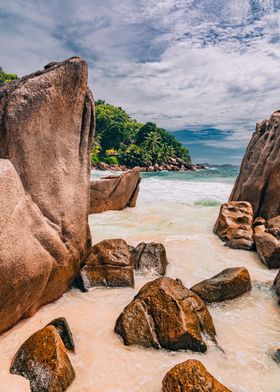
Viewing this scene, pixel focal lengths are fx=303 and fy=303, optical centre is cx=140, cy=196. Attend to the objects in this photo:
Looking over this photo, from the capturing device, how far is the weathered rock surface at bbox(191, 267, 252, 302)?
473 cm

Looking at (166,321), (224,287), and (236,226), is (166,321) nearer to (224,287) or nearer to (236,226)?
(224,287)

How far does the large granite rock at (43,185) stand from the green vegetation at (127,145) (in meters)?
48.7

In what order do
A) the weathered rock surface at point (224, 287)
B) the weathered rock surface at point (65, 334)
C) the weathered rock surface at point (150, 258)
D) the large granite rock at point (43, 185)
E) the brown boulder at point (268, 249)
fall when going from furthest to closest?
the brown boulder at point (268, 249) → the weathered rock surface at point (150, 258) → the weathered rock surface at point (224, 287) → the large granite rock at point (43, 185) → the weathered rock surface at point (65, 334)

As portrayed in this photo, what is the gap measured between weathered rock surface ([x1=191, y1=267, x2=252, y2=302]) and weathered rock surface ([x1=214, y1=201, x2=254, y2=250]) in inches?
108

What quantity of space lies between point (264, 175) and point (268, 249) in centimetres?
407

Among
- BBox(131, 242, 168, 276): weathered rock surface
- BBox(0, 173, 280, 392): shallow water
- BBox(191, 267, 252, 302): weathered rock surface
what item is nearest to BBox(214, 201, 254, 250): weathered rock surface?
BBox(0, 173, 280, 392): shallow water

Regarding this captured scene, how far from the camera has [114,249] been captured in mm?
5570

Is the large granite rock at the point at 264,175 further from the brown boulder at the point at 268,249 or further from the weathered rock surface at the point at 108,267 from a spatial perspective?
the weathered rock surface at the point at 108,267

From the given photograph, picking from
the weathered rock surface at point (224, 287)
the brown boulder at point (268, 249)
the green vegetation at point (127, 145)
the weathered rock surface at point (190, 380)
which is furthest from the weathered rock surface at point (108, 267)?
the green vegetation at point (127, 145)

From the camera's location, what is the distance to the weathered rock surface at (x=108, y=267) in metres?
5.14

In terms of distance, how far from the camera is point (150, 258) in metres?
6.06

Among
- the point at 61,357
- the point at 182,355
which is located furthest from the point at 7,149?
the point at 182,355

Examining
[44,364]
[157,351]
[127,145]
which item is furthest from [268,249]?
[127,145]

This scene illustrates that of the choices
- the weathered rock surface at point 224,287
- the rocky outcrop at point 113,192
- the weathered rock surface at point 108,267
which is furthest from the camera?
the rocky outcrop at point 113,192
